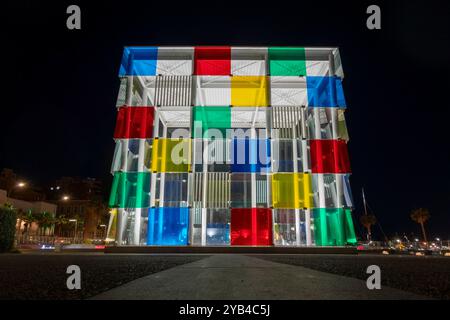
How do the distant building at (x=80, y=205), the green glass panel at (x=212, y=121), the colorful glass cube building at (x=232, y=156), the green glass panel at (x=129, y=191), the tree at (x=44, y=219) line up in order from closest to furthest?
1. the green glass panel at (x=129, y=191)
2. the colorful glass cube building at (x=232, y=156)
3. the green glass panel at (x=212, y=121)
4. the tree at (x=44, y=219)
5. the distant building at (x=80, y=205)

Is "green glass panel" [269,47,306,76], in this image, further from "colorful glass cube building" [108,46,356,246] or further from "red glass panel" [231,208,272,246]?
"red glass panel" [231,208,272,246]

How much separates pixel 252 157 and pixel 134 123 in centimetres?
816

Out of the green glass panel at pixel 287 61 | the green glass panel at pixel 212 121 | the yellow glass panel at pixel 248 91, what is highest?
the green glass panel at pixel 287 61

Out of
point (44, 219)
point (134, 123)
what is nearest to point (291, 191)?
point (134, 123)

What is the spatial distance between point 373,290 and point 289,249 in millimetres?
15388

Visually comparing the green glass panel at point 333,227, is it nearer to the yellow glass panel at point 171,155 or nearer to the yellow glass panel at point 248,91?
the yellow glass panel at point 248,91

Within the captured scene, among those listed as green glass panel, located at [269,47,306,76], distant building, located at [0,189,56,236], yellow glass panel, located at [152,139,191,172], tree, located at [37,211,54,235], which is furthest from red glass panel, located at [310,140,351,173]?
tree, located at [37,211,54,235]

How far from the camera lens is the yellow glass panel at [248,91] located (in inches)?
933

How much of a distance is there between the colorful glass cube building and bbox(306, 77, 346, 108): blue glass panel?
0.24 ft

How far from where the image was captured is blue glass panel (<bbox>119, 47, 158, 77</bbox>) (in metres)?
21.6

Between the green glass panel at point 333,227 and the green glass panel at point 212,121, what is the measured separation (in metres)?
9.95

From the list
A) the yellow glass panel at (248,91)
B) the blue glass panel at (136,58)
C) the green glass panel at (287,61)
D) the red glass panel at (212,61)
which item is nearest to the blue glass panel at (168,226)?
the yellow glass panel at (248,91)
